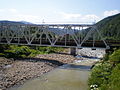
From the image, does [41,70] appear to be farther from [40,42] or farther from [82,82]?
[40,42]

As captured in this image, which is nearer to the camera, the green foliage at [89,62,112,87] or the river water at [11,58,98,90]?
the green foliage at [89,62,112,87]

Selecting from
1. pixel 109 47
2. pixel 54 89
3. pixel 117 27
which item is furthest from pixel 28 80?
pixel 117 27

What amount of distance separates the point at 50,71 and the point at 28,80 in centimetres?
694

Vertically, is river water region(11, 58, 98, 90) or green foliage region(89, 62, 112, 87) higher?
green foliage region(89, 62, 112, 87)

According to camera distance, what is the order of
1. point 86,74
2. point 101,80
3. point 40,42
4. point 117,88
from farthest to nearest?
point 40,42 < point 86,74 < point 101,80 < point 117,88

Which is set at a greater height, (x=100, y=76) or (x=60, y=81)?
(x=100, y=76)

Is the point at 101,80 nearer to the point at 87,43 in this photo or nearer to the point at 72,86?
the point at 72,86

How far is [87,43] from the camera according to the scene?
41625mm

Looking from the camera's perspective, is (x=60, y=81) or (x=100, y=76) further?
(x=60, y=81)

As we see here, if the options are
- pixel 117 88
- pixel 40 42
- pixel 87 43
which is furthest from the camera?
pixel 40 42

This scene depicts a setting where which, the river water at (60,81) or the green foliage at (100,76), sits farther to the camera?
the river water at (60,81)

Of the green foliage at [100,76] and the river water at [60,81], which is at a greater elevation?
the green foliage at [100,76]

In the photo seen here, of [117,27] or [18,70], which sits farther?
[117,27]

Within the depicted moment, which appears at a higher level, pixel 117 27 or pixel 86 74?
pixel 117 27
